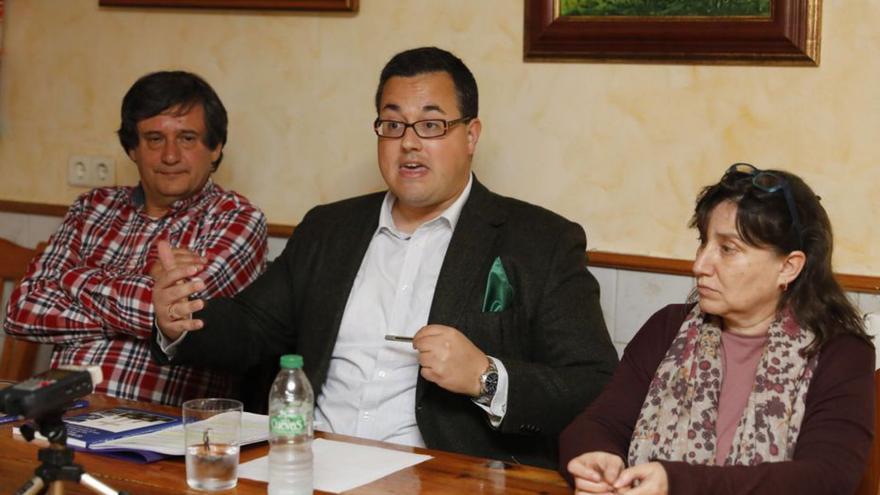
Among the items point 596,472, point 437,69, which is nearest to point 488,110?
point 437,69

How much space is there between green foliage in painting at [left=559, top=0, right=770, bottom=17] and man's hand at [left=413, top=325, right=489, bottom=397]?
101 cm

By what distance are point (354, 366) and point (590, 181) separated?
2.52 feet

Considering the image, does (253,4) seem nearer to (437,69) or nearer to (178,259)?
(437,69)

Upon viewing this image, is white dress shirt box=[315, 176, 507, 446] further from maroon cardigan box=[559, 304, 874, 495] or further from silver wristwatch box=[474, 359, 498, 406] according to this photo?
maroon cardigan box=[559, 304, 874, 495]

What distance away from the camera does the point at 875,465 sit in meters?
1.96

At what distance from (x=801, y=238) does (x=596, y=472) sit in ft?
1.81

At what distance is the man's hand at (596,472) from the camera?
175 cm

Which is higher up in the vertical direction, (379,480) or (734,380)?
(734,380)

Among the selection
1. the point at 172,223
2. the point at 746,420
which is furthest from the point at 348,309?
the point at 746,420

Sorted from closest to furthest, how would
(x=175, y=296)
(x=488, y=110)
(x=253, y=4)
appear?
(x=175, y=296), (x=488, y=110), (x=253, y=4)

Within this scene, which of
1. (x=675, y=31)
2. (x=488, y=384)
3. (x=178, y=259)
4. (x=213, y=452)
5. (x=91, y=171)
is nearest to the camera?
(x=213, y=452)

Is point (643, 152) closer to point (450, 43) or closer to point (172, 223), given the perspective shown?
point (450, 43)

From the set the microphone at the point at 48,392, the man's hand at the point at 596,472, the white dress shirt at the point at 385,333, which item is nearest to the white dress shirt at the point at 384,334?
the white dress shirt at the point at 385,333

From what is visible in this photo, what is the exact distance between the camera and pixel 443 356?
2.11 meters
